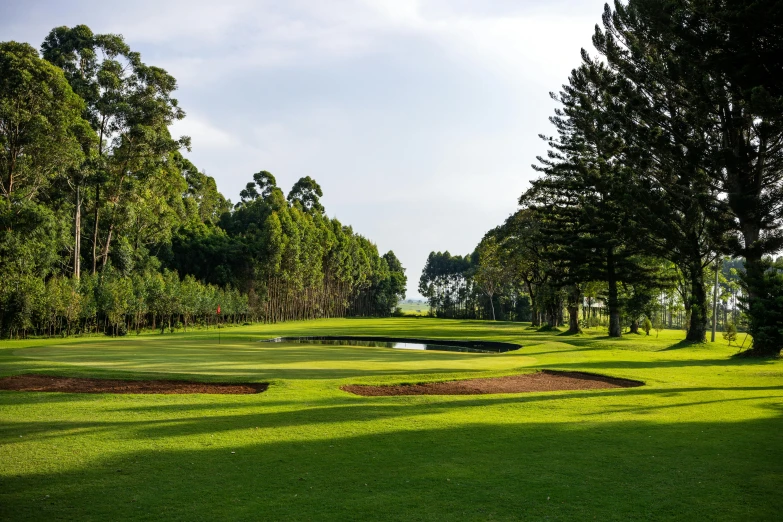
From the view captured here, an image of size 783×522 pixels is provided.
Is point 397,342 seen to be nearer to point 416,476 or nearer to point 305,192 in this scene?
point 416,476

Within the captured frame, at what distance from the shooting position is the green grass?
621cm

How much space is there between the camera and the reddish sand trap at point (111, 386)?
14.4m

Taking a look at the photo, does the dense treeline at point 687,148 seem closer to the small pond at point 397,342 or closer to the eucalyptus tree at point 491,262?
the small pond at point 397,342

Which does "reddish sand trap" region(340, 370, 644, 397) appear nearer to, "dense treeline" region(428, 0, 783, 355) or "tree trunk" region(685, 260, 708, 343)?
"dense treeline" region(428, 0, 783, 355)

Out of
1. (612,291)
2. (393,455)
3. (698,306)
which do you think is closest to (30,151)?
(393,455)

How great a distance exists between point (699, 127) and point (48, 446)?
96.3ft

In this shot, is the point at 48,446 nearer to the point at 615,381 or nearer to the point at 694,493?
the point at 694,493

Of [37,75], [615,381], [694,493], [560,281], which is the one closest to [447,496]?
[694,493]

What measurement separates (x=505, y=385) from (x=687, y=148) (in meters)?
18.8

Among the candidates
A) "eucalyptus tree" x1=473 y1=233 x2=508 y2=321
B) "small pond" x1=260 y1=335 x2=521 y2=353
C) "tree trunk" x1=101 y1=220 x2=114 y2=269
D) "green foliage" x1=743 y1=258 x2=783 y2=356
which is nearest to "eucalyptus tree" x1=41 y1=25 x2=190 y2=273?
"tree trunk" x1=101 y1=220 x2=114 y2=269

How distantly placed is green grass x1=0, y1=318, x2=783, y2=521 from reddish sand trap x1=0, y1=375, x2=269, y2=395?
1.00 metres

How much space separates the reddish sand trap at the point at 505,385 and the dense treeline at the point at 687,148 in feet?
29.7

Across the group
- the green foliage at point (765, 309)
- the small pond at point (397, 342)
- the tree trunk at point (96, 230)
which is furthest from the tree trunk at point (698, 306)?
the tree trunk at point (96, 230)

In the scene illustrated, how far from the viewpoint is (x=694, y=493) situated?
263 inches
